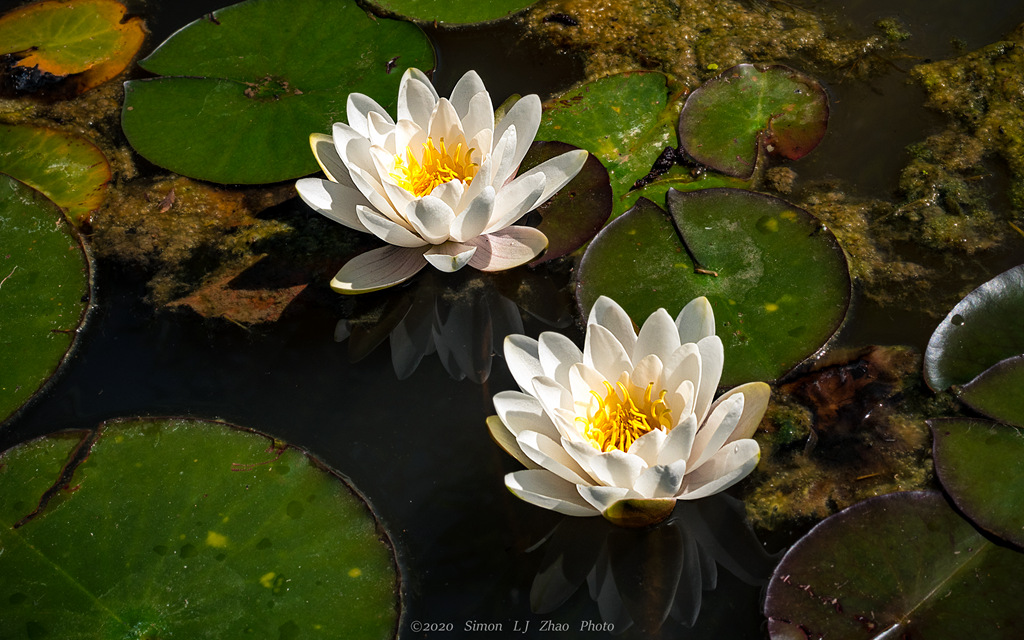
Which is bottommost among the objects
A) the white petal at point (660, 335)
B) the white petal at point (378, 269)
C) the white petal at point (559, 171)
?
the white petal at point (378, 269)

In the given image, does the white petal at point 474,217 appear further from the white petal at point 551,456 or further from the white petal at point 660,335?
the white petal at point 551,456

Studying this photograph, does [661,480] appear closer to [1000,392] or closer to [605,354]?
[605,354]

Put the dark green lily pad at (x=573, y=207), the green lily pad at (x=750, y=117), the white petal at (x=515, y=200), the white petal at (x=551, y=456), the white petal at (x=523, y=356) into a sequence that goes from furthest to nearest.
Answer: the green lily pad at (x=750, y=117) → the dark green lily pad at (x=573, y=207) → the white petal at (x=515, y=200) → the white petal at (x=523, y=356) → the white petal at (x=551, y=456)

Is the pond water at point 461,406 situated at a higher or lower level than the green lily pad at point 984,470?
lower

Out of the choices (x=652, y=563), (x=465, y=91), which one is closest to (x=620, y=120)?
(x=465, y=91)

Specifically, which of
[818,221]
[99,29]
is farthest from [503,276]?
[99,29]

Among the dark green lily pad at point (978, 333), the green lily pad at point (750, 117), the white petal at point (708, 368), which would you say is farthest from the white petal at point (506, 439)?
the green lily pad at point (750, 117)
